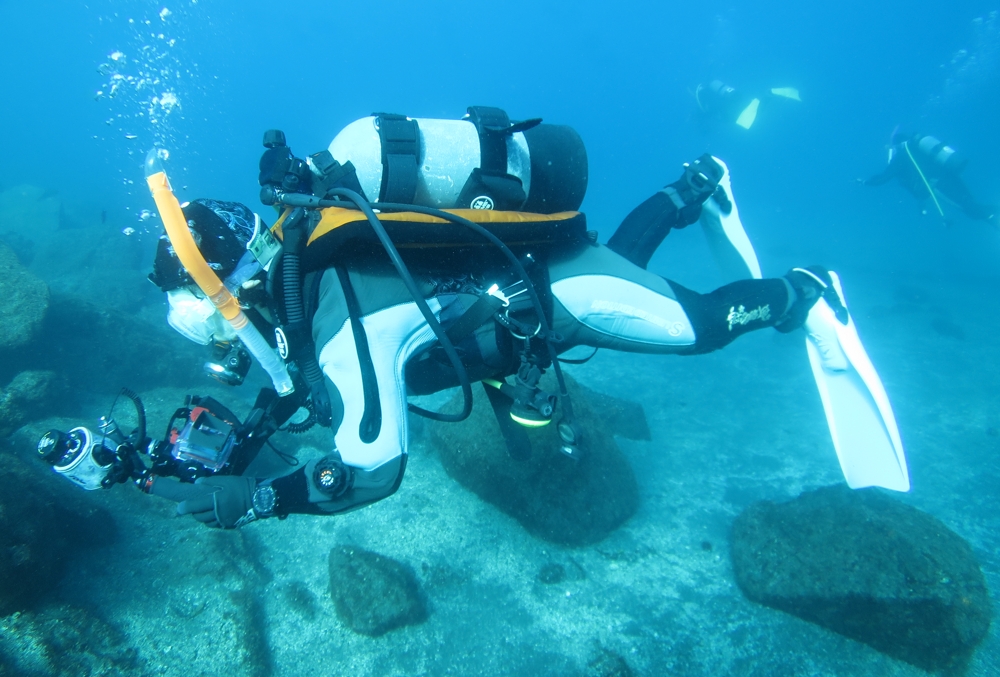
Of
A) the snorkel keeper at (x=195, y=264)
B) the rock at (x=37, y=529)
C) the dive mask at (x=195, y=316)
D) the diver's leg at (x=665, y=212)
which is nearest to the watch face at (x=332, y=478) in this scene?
the snorkel keeper at (x=195, y=264)

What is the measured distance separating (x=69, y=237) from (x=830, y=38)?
4995 inches

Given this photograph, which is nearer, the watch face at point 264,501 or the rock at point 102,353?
the watch face at point 264,501

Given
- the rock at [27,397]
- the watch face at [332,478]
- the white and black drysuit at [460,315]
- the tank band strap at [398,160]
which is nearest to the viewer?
the watch face at [332,478]

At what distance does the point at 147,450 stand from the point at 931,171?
25.3 meters

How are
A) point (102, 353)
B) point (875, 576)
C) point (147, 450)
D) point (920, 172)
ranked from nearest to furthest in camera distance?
1. point (147, 450)
2. point (875, 576)
3. point (102, 353)
4. point (920, 172)

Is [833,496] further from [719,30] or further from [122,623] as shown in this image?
[719,30]

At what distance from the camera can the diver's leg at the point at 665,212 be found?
4.78 m

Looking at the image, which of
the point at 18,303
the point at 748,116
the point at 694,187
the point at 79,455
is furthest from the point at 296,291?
the point at 748,116

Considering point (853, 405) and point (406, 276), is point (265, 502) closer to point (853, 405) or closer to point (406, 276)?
point (406, 276)

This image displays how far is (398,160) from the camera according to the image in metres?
2.67

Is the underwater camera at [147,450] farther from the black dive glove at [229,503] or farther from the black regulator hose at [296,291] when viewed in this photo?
the black regulator hose at [296,291]

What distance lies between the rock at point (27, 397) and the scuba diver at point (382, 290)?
6.65m

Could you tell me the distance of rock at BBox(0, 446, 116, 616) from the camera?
3.89 metres

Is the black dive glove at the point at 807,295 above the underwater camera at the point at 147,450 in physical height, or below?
above
